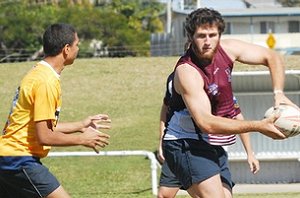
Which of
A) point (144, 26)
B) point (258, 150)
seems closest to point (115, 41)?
point (144, 26)

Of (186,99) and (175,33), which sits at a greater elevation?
(186,99)

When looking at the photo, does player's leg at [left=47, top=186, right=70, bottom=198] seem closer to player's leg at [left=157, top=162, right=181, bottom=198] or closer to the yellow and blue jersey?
the yellow and blue jersey

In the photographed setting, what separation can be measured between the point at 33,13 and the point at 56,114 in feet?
126

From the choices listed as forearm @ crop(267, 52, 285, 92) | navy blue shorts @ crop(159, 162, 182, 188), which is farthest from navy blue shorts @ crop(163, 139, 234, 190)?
navy blue shorts @ crop(159, 162, 182, 188)

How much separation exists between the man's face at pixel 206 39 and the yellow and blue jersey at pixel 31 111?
111cm

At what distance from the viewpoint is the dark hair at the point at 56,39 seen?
7191 millimetres

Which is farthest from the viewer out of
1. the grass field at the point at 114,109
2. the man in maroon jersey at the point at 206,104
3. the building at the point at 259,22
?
the building at the point at 259,22

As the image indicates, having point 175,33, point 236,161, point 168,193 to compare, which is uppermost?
point 168,193

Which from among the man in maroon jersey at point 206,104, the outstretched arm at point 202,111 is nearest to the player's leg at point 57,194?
the man in maroon jersey at point 206,104

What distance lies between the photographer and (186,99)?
262 inches

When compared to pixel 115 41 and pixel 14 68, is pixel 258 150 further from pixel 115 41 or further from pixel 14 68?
pixel 115 41

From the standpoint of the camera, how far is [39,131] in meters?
6.93

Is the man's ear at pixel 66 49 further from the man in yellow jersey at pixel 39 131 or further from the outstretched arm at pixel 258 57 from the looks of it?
the outstretched arm at pixel 258 57

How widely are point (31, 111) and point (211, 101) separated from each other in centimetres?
133
